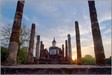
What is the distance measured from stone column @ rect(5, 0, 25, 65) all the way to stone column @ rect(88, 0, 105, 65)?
404 cm

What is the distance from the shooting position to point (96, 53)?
720 cm

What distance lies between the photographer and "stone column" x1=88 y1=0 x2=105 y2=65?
A: 7031 mm

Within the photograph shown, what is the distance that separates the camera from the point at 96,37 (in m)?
7.41

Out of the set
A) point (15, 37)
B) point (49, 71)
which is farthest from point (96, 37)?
point (15, 37)

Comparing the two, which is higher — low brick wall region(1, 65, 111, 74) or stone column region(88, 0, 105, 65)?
stone column region(88, 0, 105, 65)

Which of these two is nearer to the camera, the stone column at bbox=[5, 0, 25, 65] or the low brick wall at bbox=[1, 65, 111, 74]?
the low brick wall at bbox=[1, 65, 111, 74]

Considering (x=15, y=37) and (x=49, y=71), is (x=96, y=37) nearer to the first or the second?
(x=49, y=71)

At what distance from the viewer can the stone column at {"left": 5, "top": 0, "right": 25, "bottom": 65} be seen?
709 centimetres

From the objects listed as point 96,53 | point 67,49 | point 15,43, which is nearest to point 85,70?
point 96,53

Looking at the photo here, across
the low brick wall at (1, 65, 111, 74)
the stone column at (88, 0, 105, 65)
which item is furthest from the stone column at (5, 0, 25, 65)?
the stone column at (88, 0, 105, 65)

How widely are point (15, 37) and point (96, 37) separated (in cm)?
446

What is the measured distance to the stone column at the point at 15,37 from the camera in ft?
23.3

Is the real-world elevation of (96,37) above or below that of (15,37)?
below

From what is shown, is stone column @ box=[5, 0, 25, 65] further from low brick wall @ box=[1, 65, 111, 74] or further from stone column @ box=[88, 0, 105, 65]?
stone column @ box=[88, 0, 105, 65]
